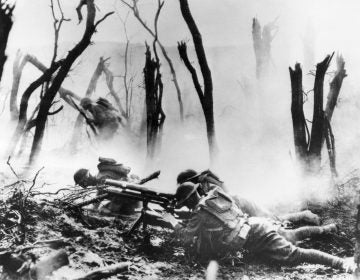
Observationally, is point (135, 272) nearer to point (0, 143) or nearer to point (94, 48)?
point (0, 143)

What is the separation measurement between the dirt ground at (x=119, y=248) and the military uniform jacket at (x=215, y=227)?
0.74 feet

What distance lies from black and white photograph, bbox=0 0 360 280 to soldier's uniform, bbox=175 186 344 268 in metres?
0.02

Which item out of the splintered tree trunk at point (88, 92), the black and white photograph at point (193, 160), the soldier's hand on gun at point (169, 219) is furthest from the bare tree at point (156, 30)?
the soldier's hand on gun at point (169, 219)

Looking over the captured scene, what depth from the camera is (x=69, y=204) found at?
5316 mm

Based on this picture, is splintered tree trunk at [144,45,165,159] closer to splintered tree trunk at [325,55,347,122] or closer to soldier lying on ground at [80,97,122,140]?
soldier lying on ground at [80,97,122,140]

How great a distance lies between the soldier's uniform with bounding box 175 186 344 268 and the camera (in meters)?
4.55

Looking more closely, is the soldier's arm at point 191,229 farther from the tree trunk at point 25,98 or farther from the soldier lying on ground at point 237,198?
the tree trunk at point 25,98

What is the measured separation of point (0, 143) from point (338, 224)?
895 cm

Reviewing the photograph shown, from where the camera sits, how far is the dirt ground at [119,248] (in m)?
4.19

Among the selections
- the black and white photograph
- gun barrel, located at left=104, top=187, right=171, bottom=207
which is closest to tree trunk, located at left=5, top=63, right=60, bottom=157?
the black and white photograph

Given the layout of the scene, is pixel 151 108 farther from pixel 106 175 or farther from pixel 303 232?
pixel 303 232

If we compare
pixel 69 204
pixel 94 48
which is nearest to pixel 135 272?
pixel 69 204

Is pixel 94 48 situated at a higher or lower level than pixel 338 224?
higher

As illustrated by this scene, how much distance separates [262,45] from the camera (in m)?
12.8
